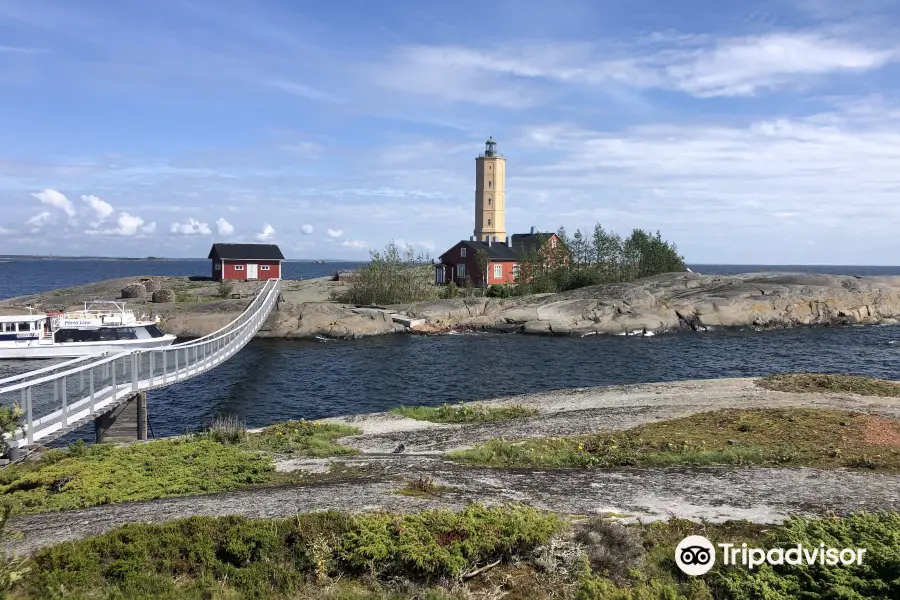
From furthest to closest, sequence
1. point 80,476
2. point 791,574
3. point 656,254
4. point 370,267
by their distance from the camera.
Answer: point 656,254, point 370,267, point 80,476, point 791,574

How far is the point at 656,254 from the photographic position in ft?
243

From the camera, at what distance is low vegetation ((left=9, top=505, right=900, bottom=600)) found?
784 centimetres

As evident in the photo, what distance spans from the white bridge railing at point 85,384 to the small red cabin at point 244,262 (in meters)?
48.2

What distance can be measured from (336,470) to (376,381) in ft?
71.9

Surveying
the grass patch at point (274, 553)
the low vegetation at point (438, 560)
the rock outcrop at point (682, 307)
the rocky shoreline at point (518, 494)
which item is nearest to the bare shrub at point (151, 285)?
the rock outcrop at point (682, 307)

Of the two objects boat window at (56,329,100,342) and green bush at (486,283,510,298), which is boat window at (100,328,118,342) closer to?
boat window at (56,329,100,342)

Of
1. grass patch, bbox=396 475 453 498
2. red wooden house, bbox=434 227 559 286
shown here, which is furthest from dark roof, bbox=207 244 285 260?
grass patch, bbox=396 475 453 498

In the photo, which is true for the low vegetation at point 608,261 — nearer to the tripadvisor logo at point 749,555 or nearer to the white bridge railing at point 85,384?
the white bridge railing at point 85,384

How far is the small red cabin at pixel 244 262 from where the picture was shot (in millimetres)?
76062

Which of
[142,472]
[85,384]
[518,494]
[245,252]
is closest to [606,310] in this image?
[245,252]

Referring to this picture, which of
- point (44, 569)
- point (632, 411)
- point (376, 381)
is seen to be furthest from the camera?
point (376, 381)

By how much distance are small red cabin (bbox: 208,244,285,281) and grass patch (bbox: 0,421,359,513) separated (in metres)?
62.2

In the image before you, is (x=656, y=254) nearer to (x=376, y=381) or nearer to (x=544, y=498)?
(x=376, y=381)

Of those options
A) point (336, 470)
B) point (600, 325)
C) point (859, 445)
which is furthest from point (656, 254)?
point (336, 470)
